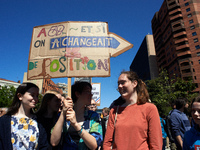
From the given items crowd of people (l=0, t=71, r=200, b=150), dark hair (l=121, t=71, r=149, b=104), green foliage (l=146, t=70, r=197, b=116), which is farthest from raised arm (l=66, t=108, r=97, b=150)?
green foliage (l=146, t=70, r=197, b=116)

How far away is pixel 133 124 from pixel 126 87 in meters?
0.50

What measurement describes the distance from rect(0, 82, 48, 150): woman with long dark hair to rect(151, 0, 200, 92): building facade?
40.3m

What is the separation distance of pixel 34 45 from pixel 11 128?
1494mm

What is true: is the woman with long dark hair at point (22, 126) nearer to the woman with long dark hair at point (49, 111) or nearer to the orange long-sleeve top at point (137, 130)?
the woman with long dark hair at point (49, 111)

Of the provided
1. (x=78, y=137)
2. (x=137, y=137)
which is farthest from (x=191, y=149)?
(x=78, y=137)

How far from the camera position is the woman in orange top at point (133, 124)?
1.58m

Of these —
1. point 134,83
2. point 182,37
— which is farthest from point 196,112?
point 182,37

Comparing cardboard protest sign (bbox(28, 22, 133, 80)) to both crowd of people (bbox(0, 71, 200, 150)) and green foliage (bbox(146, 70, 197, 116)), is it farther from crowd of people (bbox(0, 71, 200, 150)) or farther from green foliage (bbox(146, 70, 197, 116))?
green foliage (bbox(146, 70, 197, 116))

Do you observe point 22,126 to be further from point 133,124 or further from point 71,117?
point 133,124

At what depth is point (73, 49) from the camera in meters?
2.51

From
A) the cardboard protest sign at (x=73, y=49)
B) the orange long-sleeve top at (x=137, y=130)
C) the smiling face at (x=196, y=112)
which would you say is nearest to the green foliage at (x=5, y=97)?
the cardboard protest sign at (x=73, y=49)

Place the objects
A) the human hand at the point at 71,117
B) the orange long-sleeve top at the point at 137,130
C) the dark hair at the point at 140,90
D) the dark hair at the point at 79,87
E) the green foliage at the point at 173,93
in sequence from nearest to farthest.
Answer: the orange long-sleeve top at the point at 137,130
the human hand at the point at 71,117
the dark hair at the point at 140,90
the dark hair at the point at 79,87
the green foliage at the point at 173,93

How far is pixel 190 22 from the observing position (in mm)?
42094

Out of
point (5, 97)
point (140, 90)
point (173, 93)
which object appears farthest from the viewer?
point (5, 97)
